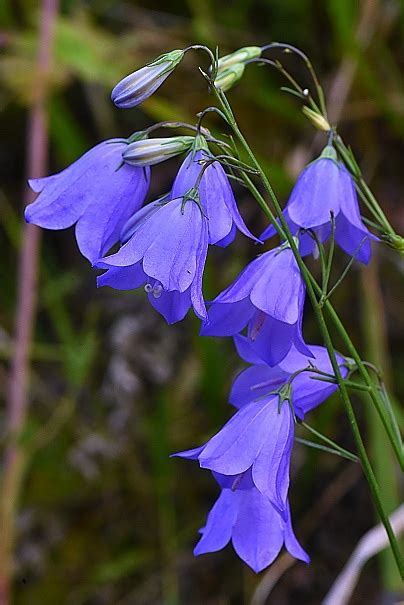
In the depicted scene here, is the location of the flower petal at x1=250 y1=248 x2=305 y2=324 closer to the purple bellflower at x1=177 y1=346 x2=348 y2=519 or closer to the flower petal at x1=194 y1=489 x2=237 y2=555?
the purple bellflower at x1=177 y1=346 x2=348 y2=519

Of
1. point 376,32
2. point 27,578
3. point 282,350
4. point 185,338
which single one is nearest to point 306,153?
point 376,32

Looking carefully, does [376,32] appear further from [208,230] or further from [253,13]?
[208,230]

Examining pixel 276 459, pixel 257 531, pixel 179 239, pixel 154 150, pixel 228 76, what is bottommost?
pixel 257 531

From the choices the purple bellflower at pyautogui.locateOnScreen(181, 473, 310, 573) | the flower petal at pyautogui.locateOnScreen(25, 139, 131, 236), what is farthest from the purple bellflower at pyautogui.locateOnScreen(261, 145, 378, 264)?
the purple bellflower at pyautogui.locateOnScreen(181, 473, 310, 573)

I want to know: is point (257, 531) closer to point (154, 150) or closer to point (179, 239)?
point (179, 239)

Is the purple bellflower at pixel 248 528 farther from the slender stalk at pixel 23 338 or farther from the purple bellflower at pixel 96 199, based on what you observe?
the slender stalk at pixel 23 338

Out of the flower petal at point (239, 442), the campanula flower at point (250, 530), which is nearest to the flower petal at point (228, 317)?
the flower petal at point (239, 442)

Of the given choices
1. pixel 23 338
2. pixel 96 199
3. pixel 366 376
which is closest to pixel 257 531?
pixel 366 376
